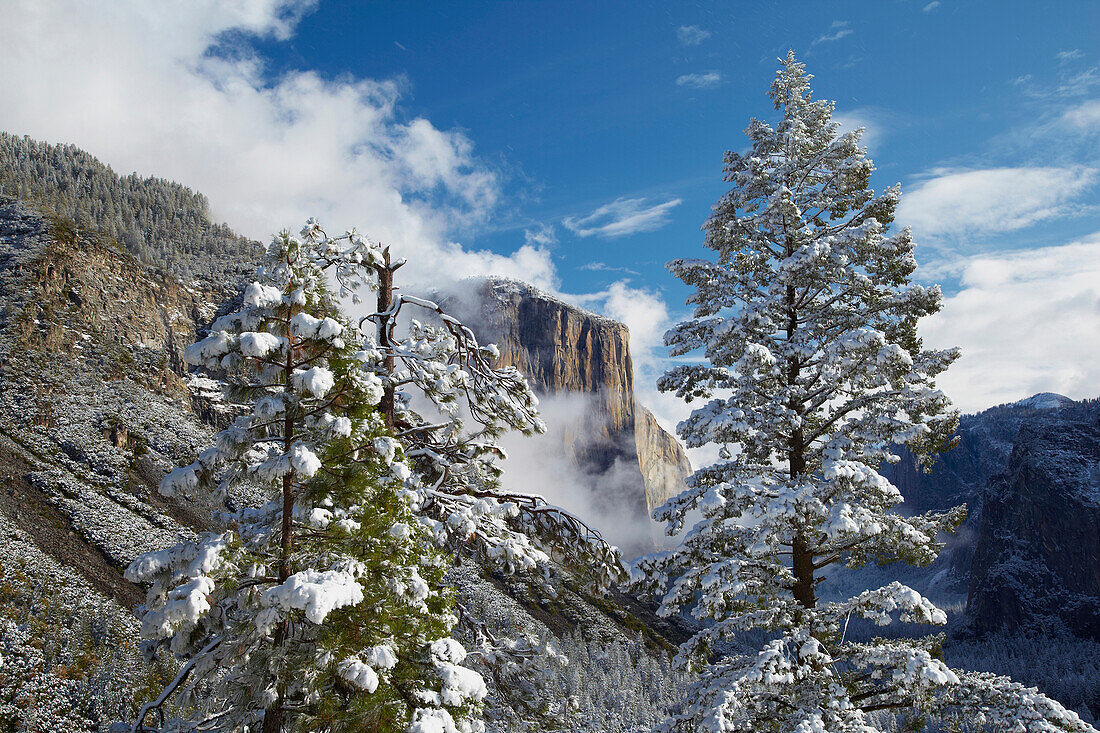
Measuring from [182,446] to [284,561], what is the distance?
132 metres

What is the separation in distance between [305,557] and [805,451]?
6.88 metres

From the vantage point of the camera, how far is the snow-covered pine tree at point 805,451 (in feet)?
24.1

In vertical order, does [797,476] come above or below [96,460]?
below

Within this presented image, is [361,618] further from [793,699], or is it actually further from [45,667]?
[45,667]

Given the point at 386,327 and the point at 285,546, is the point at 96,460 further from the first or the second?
the point at 285,546

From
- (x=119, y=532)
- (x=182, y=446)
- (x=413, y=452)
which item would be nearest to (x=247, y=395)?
(x=413, y=452)

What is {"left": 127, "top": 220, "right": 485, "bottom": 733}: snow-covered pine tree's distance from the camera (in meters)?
6.30

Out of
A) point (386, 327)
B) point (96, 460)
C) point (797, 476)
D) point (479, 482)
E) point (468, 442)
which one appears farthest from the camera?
point (96, 460)

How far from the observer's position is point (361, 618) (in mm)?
6863

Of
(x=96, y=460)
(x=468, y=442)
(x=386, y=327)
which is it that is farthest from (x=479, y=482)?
(x=96, y=460)

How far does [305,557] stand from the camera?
22.9ft

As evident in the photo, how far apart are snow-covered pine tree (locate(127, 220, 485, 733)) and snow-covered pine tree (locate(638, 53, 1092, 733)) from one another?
309cm

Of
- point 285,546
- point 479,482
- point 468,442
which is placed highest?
point 468,442

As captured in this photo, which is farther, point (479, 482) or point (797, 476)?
point (479, 482)
